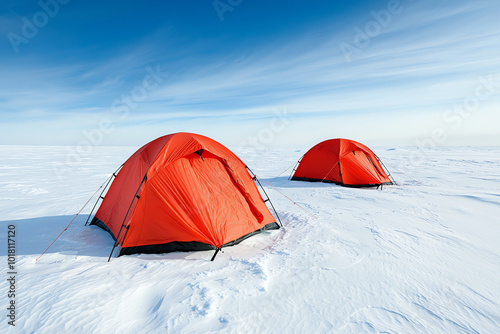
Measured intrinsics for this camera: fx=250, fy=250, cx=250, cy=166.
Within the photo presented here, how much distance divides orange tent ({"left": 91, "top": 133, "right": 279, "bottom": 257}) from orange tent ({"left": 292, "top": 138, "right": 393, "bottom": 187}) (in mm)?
6988

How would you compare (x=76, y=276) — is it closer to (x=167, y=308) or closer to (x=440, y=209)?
(x=167, y=308)

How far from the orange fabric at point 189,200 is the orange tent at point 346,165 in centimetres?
706

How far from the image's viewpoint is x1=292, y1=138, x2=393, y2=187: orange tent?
11383 millimetres

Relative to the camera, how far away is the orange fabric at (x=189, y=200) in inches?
189

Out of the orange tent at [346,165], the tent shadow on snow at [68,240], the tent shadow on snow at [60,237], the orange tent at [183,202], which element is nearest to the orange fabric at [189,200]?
the orange tent at [183,202]

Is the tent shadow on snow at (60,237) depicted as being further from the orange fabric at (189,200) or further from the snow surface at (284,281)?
the orange fabric at (189,200)

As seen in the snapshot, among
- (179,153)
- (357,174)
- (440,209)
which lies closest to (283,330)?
(179,153)

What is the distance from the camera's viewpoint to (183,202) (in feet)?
16.2

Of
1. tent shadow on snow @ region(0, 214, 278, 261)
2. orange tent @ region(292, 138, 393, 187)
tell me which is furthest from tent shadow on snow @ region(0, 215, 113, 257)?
orange tent @ region(292, 138, 393, 187)

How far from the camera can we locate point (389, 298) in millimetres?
3395

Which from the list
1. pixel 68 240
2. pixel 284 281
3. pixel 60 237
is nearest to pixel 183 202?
pixel 284 281

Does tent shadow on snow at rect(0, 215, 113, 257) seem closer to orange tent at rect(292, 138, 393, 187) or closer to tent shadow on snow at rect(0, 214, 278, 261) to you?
tent shadow on snow at rect(0, 214, 278, 261)

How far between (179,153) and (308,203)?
203 inches

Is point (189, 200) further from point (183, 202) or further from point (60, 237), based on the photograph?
point (60, 237)
